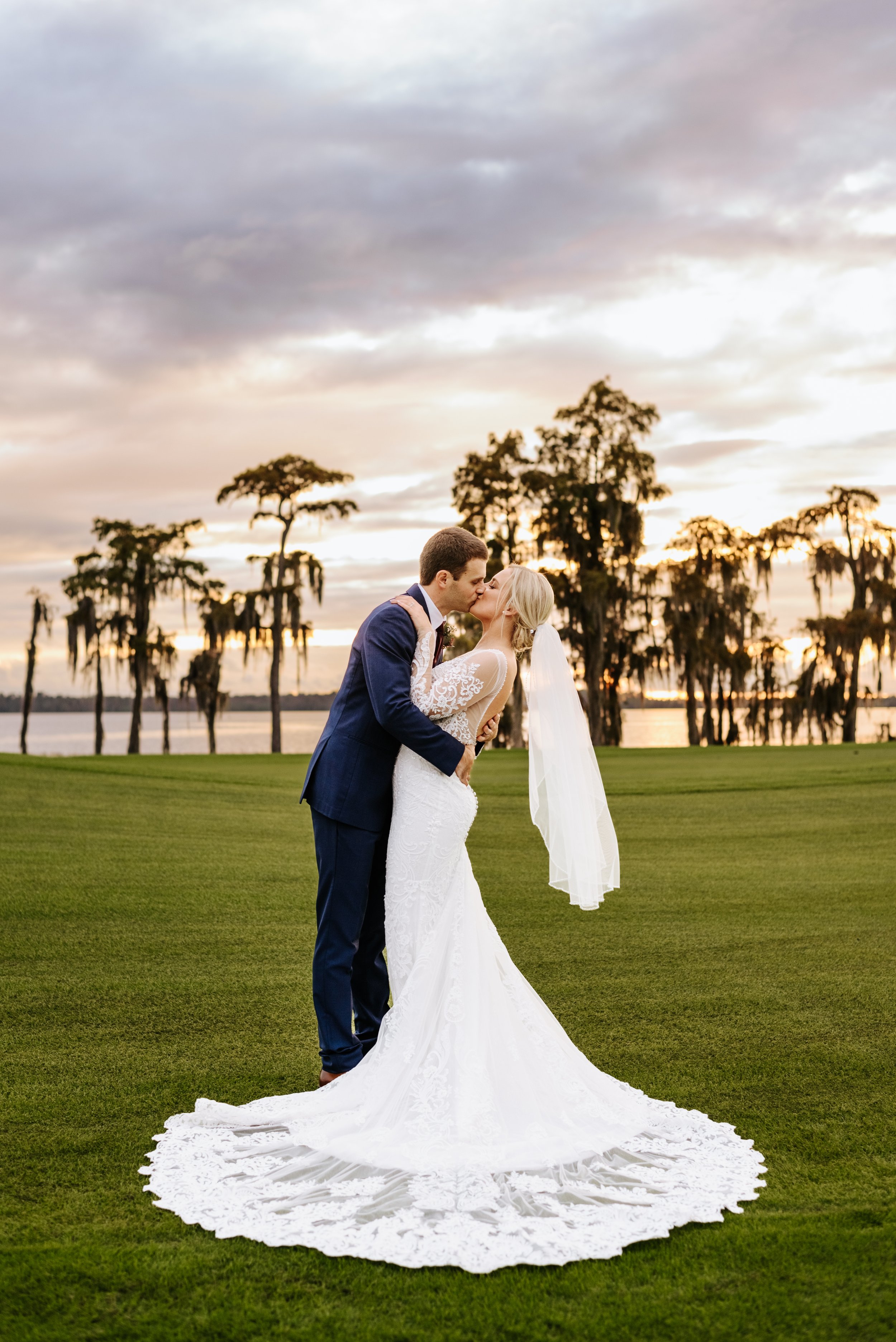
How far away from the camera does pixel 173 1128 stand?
3.61m

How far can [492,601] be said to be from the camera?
13.5ft

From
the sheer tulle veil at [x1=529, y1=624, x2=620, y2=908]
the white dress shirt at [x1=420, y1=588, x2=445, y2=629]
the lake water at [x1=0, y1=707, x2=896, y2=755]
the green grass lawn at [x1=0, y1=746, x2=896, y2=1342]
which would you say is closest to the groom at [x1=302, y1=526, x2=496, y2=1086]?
the white dress shirt at [x1=420, y1=588, x2=445, y2=629]

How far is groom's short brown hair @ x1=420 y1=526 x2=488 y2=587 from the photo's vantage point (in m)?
3.97

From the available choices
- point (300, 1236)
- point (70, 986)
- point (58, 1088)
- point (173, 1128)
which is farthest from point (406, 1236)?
point (70, 986)

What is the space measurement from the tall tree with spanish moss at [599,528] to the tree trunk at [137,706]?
1582 cm

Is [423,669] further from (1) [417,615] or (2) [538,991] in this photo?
(2) [538,991]

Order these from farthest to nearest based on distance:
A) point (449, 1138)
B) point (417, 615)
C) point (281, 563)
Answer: point (281, 563) → point (417, 615) → point (449, 1138)

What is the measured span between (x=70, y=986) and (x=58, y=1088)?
1587 mm

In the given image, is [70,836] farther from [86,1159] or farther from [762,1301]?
[762,1301]

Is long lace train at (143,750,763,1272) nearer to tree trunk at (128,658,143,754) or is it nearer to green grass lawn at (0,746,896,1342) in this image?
green grass lawn at (0,746,896,1342)

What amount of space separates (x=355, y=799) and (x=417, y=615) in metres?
0.78

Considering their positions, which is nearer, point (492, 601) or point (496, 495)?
point (492, 601)

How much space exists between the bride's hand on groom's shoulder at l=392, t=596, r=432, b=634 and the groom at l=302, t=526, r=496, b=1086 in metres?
0.02

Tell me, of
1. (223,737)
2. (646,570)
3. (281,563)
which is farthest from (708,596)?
(223,737)
